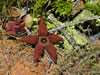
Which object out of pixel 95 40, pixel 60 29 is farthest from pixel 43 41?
pixel 95 40

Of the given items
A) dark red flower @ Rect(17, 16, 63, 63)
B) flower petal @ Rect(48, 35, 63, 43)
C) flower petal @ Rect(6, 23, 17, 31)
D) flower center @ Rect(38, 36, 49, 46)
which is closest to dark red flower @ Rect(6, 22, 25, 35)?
flower petal @ Rect(6, 23, 17, 31)

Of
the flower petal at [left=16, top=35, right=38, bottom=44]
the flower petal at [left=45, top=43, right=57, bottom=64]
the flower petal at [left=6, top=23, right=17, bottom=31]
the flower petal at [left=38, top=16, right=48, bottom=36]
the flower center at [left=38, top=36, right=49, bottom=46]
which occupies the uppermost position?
the flower petal at [left=6, top=23, right=17, bottom=31]

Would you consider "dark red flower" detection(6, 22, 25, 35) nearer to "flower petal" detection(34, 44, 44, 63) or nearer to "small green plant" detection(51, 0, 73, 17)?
"flower petal" detection(34, 44, 44, 63)

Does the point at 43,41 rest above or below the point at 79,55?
above

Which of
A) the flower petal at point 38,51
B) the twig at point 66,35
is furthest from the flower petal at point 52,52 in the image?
the twig at point 66,35

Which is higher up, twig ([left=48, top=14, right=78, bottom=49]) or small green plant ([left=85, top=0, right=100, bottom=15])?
small green plant ([left=85, top=0, right=100, bottom=15])

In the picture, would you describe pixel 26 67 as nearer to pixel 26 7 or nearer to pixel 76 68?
pixel 76 68

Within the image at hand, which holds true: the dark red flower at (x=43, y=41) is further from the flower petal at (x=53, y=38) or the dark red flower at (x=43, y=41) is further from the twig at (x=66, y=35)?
the twig at (x=66, y=35)

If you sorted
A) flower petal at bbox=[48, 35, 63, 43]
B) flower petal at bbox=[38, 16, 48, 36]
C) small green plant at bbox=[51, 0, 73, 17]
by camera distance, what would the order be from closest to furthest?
flower petal at bbox=[38, 16, 48, 36], flower petal at bbox=[48, 35, 63, 43], small green plant at bbox=[51, 0, 73, 17]

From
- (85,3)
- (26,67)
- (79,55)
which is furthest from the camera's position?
(85,3)
